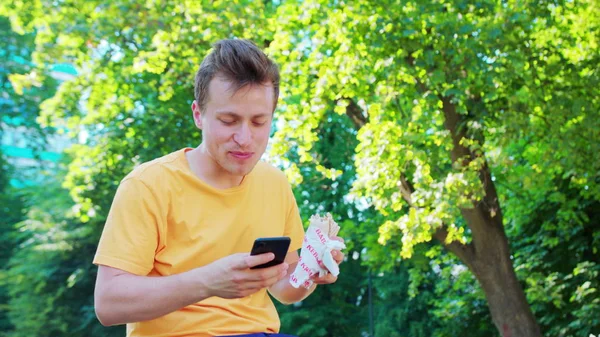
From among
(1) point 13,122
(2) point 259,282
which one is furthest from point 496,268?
(1) point 13,122

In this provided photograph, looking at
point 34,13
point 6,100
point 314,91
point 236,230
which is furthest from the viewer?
point 6,100

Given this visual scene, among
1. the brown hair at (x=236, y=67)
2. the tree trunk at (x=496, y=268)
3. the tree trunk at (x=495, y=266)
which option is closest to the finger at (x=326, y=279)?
the brown hair at (x=236, y=67)

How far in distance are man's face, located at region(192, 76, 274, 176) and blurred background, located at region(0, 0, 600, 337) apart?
23.5ft

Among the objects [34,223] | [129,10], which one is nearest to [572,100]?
[129,10]

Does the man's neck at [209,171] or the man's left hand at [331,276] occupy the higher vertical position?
the man's neck at [209,171]

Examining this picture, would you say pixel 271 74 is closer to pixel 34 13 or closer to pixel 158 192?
pixel 158 192

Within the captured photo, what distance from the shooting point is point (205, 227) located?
2453 millimetres

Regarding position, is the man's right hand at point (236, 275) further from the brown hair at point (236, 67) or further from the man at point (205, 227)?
the brown hair at point (236, 67)

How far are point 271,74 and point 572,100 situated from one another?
27.5 ft

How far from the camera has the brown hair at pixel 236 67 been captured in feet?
7.89

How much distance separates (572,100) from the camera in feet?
33.0

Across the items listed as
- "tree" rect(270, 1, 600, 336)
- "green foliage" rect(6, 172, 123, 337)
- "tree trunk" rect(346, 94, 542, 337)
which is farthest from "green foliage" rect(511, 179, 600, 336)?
"green foliage" rect(6, 172, 123, 337)

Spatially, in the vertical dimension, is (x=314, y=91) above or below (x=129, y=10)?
below

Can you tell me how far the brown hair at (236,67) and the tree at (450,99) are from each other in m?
7.12
